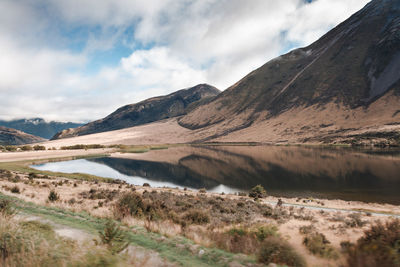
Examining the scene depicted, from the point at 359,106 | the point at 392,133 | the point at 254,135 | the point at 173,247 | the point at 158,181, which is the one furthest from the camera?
the point at 254,135

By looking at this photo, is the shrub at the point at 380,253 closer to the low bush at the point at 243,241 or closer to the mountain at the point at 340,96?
the low bush at the point at 243,241

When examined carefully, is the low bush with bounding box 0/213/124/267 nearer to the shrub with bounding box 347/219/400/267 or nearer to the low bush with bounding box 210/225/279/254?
the low bush with bounding box 210/225/279/254

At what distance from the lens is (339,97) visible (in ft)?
448

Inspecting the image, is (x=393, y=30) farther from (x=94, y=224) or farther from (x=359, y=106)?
(x=94, y=224)

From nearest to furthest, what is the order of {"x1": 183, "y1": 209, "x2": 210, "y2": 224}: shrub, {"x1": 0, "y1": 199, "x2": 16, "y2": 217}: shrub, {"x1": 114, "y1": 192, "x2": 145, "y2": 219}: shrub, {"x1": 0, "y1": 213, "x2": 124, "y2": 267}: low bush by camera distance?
{"x1": 0, "y1": 213, "x2": 124, "y2": 267}: low bush, {"x1": 0, "y1": 199, "x2": 16, "y2": 217}: shrub, {"x1": 114, "y1": 192, "x2": 145, "y2": 219}: shrub, {"x1": 183, "y1": 209, "x2": 210, "y2": 224}: shrub

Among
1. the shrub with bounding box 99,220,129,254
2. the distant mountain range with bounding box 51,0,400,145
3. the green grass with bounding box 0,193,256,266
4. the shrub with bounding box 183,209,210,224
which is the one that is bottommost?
the shrub with bounding box 183,209,210,224

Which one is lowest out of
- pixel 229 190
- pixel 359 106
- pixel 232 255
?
pixel 229 190

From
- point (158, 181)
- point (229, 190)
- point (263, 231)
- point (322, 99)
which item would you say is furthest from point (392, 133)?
point (263, 231)

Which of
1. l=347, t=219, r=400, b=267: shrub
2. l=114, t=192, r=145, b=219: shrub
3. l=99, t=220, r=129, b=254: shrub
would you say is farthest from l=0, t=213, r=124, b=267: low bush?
l=114, t=192, r=145, b=219: shrub

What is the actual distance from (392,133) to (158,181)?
282 ft

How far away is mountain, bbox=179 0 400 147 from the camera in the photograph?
106375mm

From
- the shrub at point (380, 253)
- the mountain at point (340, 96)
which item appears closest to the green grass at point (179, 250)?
the shrub at point (380, 253)

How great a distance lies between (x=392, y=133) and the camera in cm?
7906

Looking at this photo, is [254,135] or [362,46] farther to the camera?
[362,46]
